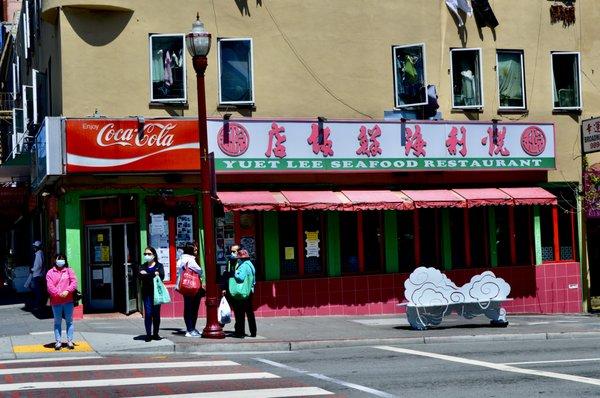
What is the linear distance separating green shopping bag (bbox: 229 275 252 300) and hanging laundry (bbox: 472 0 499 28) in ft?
35.9

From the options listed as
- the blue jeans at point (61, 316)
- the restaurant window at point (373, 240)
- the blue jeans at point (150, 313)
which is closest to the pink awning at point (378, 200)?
the restaurant window at point (373, 240)

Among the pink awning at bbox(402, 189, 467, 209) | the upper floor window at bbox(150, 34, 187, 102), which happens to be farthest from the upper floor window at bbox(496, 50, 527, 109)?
the upper floor window at bbox(150, 34, 187, 102)

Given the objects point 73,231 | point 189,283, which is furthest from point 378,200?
point 73,231

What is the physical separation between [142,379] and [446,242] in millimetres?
13551

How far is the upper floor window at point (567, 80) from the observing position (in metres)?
27.1

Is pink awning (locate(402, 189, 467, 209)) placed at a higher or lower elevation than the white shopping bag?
higher

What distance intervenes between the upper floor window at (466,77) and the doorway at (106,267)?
30.2 feet

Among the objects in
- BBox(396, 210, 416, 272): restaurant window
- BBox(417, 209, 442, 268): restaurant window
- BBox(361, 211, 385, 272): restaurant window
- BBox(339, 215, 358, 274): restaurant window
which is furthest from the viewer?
BBox(417, 209, 442, 268): restaurant window

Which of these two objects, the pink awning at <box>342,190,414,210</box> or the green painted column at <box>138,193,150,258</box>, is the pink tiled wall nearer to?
the green painted column at <box>138,193,150,258</box>

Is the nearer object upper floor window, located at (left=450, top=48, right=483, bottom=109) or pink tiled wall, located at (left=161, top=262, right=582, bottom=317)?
pink tiled wall, located at (left=161, top=262, right=582, bottom=317)

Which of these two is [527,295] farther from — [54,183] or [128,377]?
[128,377]

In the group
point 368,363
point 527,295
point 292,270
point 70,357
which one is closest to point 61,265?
point 70,357

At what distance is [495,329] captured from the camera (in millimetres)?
21188

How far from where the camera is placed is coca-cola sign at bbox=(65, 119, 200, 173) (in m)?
21.7
